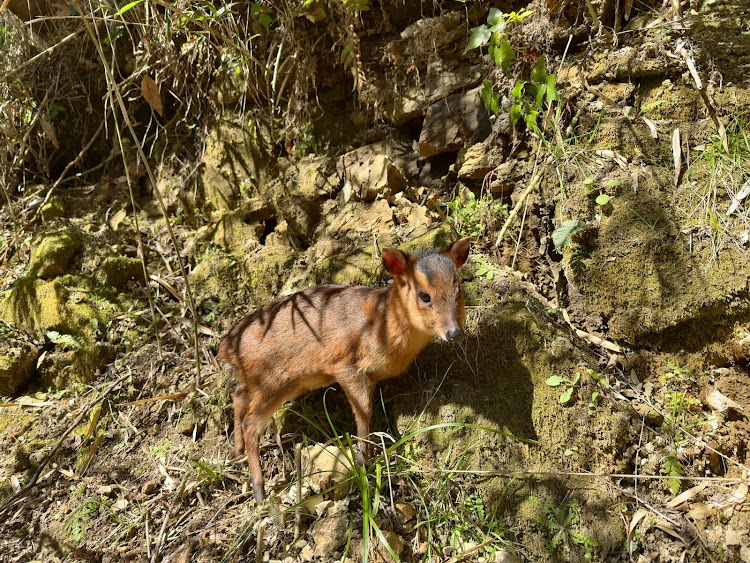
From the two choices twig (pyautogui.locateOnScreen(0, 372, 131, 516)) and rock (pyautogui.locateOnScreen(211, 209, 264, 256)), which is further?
rock (pyautogui.locateOnScreen(211, 209, 264, 256))

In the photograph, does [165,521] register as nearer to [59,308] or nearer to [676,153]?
[59,308]

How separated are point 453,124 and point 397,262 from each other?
78.1 inches

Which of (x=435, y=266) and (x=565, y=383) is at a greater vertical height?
(x=435, y=266)

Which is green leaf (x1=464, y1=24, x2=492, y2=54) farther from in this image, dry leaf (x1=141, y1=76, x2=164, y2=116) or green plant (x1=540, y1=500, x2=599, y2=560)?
green plant (x1=540, y1=500, x2=599, y2=560)

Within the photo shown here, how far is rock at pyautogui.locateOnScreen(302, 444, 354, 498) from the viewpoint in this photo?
11.6 feet

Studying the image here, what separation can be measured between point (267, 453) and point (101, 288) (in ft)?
8.19

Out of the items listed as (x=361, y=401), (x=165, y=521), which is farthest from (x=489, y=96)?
(x=165, y=521)

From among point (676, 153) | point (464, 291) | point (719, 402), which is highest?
point (676, 153)

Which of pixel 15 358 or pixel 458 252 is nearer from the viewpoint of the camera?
pixel 458 252

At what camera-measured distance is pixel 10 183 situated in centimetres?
616

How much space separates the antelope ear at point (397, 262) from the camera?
376 centimetres

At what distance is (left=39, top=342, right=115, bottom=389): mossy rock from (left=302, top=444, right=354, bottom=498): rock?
2259 mm

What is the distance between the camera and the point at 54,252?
5.14 metres

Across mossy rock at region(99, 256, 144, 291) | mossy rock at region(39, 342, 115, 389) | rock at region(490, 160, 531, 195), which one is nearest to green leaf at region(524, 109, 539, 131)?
rock at region(490, 160, 531, 195)
